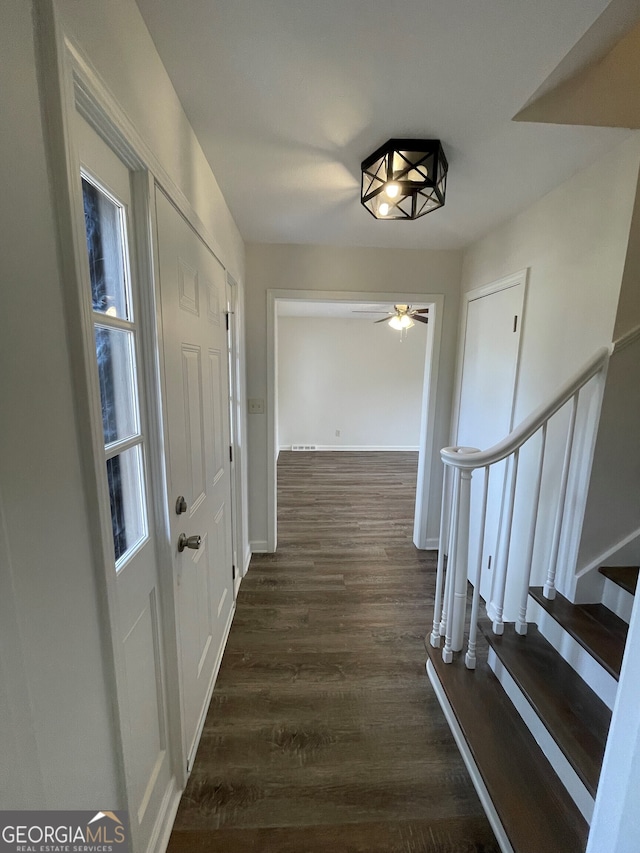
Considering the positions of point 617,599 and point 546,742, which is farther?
point 617,599

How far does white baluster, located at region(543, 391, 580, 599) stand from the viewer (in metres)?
1.45

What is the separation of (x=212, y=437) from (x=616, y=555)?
189 centimetres

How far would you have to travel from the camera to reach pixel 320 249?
252cm

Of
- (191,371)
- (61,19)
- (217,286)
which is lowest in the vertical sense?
(191,371)

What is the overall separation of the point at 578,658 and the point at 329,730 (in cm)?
107

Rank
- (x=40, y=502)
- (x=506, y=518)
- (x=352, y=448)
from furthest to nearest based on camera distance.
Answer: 1. (x=352, y=448)
2. (x=506, y=518)
3. (x=40, y=502)

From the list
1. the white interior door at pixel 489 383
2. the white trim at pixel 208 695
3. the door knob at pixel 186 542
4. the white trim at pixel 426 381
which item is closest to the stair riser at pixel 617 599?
the white interior door at pixel 489 383

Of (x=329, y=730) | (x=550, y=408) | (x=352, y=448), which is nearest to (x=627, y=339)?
(x=550, y=408)

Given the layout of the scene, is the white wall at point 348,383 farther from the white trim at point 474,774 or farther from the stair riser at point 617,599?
the stair riser at point 617,599

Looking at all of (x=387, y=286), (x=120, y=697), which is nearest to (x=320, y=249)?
(x=387, y=286)

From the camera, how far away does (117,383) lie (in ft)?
2.93

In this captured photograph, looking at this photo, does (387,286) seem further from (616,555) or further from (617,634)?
(617,634)

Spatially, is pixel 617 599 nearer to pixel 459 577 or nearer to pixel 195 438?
pixel 459 577

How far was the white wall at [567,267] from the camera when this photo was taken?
4.51 ft
